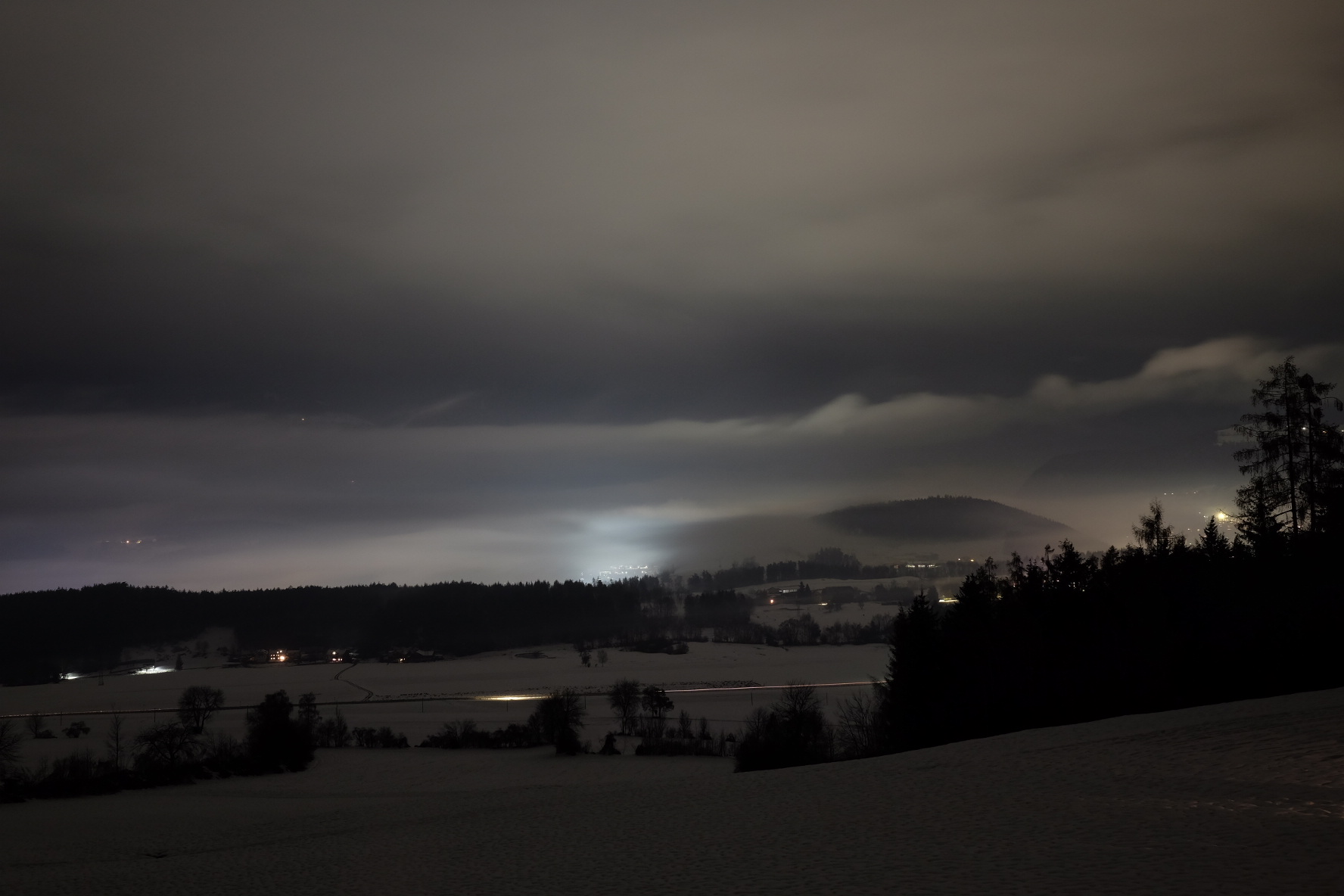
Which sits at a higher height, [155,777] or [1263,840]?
[1263,840]

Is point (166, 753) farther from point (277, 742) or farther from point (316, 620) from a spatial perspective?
point (316, 620)

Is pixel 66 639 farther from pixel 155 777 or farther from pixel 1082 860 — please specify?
pixel 1082 860

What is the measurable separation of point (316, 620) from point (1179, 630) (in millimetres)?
150673

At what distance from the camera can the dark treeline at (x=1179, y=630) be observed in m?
31.9

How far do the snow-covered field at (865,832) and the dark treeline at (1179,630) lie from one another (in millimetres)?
6234

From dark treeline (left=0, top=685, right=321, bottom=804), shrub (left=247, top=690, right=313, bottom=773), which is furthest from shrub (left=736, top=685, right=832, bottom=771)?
dark treeline (left=0, top=685, right=321, bottom=804)

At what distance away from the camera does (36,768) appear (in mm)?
55000

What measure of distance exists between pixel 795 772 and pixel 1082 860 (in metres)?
15.6

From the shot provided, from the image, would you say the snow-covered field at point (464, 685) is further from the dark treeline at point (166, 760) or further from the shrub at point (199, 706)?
the dark treeline at point (166, 760)

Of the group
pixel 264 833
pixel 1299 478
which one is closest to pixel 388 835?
pixel 264 833

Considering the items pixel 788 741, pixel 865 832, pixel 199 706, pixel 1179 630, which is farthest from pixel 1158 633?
pixel 199 706

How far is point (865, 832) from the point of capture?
17.4m

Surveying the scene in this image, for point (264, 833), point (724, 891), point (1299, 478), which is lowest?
point (264, 833)

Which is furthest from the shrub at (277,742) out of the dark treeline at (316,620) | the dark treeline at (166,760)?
the dark treeline at (316,620)
